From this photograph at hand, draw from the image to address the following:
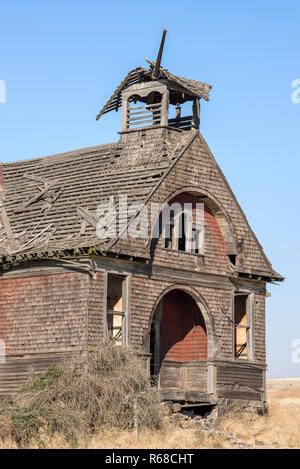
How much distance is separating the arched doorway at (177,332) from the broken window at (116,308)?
1904 millimetres

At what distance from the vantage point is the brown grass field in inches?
1078

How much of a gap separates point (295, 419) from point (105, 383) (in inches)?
345

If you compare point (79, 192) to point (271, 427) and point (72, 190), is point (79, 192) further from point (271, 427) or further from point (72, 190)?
point (271, 427)

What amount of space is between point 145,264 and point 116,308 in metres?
1.70

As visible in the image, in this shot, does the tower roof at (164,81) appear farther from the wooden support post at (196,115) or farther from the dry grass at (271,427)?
the dry grass at (271,427)

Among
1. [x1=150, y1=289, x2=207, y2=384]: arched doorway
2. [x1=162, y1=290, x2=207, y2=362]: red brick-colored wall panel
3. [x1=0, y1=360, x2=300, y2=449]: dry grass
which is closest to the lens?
[x1=0, y1=360, x2=300, y2=449]: dry grass

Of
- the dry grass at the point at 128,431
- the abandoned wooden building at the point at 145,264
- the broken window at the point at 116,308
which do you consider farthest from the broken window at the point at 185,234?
the dry grass at the point at 128,431

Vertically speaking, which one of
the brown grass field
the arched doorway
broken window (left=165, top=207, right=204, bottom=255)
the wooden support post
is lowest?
the brown grass field

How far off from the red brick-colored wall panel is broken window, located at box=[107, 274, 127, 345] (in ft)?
7.65

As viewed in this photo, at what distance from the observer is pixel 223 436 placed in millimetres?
31297

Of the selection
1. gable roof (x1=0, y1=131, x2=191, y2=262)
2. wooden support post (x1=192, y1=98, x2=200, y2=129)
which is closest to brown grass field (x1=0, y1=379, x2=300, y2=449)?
gable roof (x1=0, y1=131, x2=191, y2=262)

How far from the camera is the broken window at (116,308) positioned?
109ft

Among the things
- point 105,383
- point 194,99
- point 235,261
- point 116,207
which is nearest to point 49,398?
point 105,383

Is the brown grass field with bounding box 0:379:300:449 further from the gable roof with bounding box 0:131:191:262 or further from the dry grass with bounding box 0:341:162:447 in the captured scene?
the gable roof with bounding box 0:131:191:262
